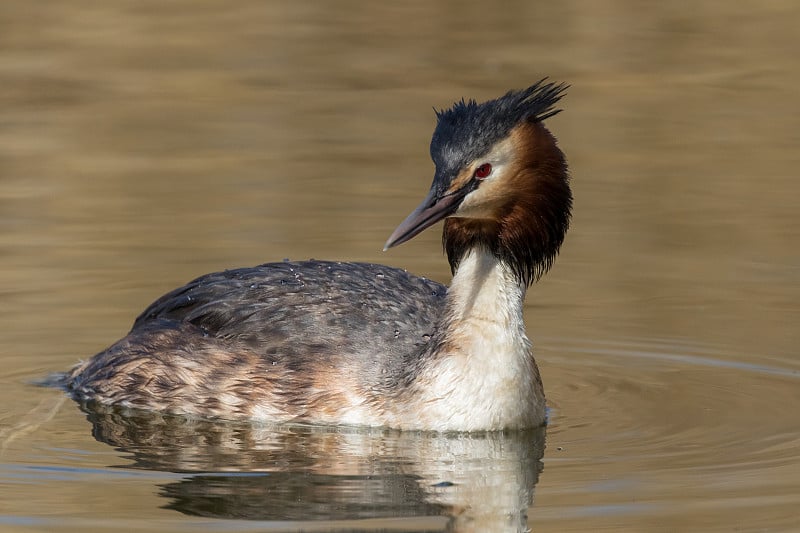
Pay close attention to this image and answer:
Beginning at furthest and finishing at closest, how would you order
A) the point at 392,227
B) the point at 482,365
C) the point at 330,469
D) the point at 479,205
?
the point at 392,227 < the point at 482,365 < the point at 479,205 < the point at 330,469

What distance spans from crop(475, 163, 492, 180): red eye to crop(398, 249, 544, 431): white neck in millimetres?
473

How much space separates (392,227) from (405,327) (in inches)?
165

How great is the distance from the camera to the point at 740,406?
32.0 ft

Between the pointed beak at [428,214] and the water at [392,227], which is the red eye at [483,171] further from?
the water at [392,227]

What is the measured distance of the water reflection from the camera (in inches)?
310

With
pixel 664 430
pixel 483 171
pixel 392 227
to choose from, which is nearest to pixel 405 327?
pixel 483 171

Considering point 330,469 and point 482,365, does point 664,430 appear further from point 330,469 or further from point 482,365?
point 330,469

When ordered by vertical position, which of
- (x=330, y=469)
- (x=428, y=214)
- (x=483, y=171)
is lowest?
(x=330, y=469)

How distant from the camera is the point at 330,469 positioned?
8.59m

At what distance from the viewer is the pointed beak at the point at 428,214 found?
342 inches

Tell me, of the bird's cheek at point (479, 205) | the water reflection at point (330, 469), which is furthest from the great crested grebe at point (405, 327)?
the water reflection at point (330, 469)

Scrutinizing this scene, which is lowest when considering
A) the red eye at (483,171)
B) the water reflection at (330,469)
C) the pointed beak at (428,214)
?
the water reflection at (330,469)

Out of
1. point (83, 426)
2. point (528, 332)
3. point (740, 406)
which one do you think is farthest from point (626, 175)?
point (83, 426)

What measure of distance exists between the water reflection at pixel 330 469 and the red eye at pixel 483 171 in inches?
56.0
